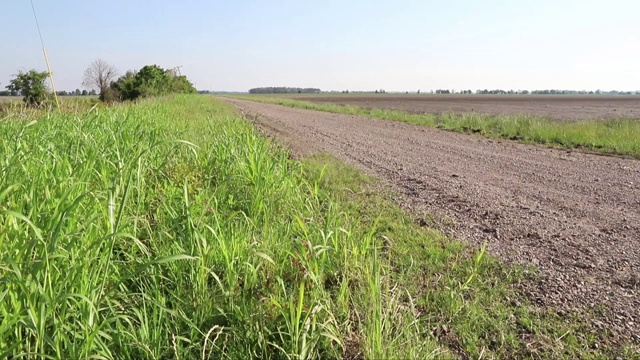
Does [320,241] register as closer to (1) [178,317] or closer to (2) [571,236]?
(1) [178,317]

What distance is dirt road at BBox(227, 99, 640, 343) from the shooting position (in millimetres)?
2760

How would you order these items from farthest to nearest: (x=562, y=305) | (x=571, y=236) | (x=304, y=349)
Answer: (x=571, y=236)
(x=562, y=305)
(x=304, y=349)

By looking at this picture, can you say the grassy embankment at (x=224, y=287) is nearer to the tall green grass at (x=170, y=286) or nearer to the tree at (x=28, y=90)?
the tall green grass at (x=170, y=286)

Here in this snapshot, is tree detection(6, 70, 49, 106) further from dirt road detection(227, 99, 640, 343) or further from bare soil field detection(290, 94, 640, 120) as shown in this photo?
bare soil field detection(290, 94, 640, 120)

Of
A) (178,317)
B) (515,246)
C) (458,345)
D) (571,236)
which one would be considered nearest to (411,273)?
(458,345)

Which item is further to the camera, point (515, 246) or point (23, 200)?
point (515, 246)

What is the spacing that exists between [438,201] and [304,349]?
12.2ft

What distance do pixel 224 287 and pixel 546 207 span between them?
429 cm

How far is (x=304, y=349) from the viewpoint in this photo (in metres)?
1.67

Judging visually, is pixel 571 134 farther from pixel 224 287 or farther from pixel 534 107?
pixel 534 107

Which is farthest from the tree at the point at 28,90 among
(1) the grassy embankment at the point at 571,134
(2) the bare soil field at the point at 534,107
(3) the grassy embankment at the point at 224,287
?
(2) the bare soil field at the point at 534,107

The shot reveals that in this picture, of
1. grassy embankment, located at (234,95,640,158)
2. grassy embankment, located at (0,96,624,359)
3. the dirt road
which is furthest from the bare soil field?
grassy embankment, located at (0,96,624,359)

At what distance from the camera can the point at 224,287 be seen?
7.02 ft

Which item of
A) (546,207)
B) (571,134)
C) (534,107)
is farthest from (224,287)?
(534,107)
